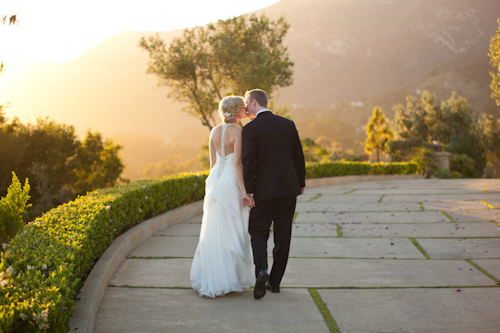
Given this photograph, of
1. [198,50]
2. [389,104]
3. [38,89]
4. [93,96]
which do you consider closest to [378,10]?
[389,104]

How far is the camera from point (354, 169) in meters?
16.7

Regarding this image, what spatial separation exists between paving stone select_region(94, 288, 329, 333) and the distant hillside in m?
83.3

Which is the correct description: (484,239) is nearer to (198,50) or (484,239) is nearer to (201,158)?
(198,50)

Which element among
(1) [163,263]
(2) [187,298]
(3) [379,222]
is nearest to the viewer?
(2) [187,298]

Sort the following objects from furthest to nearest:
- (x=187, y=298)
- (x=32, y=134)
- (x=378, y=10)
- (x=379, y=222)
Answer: (x=378, y=10) → (x=32, y=134) → (x=379, y=222) → (x=187, y=298)

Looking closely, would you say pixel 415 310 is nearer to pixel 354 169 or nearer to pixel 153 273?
pixel 153 273

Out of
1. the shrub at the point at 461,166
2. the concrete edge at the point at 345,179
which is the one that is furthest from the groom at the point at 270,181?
the shrub at the point at 461,166

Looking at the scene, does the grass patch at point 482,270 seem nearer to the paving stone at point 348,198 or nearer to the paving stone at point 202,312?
the paving stone at point 202,312

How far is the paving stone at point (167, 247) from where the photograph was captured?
4891 millimetres

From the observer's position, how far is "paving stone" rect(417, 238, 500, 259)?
4.70 m

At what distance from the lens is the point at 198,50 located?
20.1 m

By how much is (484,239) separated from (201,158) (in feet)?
116

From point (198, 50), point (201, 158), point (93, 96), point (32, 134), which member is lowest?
point (201, 158)

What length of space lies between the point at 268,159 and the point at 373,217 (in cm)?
427
